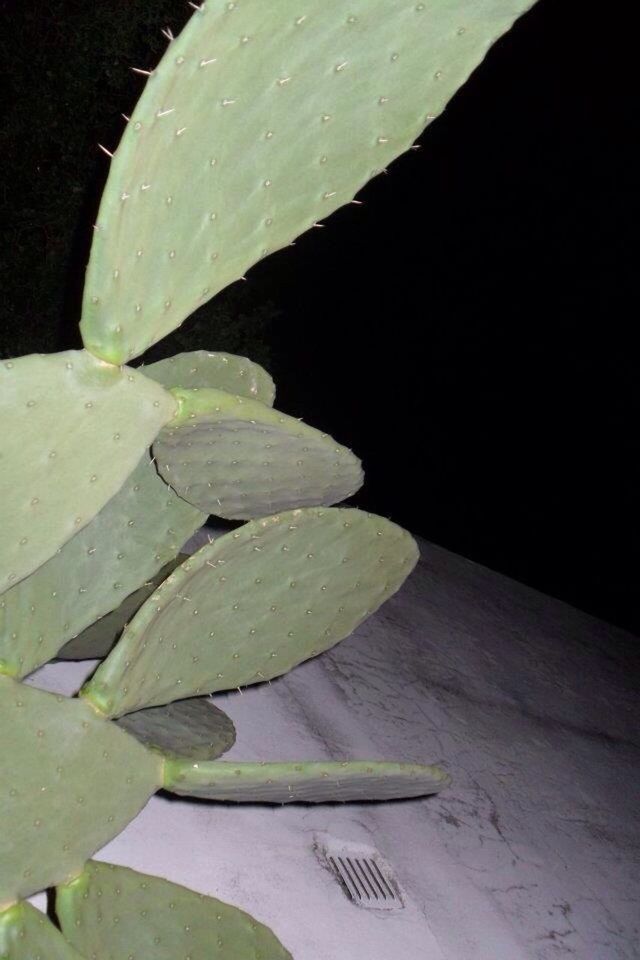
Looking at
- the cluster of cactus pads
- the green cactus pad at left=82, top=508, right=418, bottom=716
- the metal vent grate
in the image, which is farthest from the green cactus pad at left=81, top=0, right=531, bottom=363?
the metal vent grate

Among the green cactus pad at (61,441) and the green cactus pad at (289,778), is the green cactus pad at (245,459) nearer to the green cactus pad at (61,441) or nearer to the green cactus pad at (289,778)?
the green cactus pad at (61,441)

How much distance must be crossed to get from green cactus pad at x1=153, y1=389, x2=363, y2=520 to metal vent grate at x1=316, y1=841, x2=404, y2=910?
759 mm

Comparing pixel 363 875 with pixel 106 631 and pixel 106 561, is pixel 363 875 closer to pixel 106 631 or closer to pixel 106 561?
pixel 106 631

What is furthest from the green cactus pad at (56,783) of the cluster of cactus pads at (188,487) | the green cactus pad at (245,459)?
the green cactus pad at (245,459)

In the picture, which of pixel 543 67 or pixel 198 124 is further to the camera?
pixel 543 67

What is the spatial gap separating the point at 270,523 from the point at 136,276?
1.23 feet

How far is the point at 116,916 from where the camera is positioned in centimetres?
105

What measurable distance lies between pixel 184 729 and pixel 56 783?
36 centimetres

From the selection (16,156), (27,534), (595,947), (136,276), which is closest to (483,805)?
(595,947)

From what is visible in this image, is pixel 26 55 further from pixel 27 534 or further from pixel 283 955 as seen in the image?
pixel 283 955

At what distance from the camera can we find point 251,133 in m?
0.81

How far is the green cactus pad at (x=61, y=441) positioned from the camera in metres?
0.83

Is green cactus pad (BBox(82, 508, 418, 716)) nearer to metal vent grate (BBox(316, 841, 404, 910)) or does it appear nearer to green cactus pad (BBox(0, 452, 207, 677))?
green cactus pad (BBox(0, 452, 207, 677))

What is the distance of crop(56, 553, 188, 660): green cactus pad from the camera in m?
1.42
